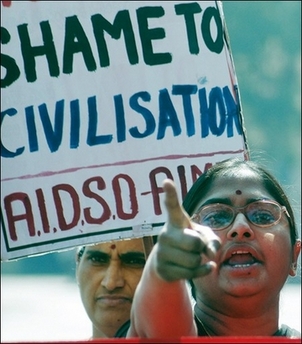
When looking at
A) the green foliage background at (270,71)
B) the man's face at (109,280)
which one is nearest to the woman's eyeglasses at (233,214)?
the man's face at (109,280)

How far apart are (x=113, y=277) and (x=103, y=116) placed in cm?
65

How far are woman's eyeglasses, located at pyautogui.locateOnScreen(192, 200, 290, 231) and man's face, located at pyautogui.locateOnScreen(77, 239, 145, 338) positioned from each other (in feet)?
3.53

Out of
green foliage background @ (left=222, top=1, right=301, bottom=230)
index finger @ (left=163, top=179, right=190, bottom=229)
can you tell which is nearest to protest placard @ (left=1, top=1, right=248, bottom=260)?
index finger @ (left=163, top=179, right=190, bottom=229)

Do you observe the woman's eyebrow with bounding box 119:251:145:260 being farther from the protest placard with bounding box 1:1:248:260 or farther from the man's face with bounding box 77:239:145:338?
the protest placard with bounding box 1:1:248:260

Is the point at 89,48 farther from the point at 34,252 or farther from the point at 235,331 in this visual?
the point at 235,331

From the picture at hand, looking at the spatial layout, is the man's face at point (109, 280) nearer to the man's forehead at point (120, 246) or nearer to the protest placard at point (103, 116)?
the man's forehead at point (120, 246)

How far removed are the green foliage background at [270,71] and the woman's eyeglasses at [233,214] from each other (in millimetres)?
10986

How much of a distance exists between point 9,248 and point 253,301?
104 centimetres

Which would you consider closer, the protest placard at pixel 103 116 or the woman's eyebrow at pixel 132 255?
the protest placard at pixel 103 116

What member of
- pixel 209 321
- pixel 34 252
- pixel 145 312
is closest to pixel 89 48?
pixel 34 252

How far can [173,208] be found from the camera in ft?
12.2

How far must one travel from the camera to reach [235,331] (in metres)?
4.49

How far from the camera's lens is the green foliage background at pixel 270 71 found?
52.7ft

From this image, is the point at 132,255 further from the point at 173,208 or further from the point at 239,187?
the point at 173,208
